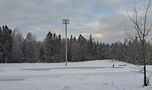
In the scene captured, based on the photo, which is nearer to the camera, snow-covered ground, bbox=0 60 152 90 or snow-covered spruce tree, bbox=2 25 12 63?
snow-covered ground, bbox=0 60 152 90

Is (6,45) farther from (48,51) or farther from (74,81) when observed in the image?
(74,81)

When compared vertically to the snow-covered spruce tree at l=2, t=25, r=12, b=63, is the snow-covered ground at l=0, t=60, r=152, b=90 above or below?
below

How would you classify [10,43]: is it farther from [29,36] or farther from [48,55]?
[29,36]

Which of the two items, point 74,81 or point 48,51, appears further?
point 48,51

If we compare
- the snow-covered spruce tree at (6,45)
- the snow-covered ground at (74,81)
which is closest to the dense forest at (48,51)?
the snow-covered spruce tree at (6,45)

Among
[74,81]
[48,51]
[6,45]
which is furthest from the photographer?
[48,51]

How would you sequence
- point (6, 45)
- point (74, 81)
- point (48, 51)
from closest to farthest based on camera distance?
point (74, 81)
point (6, 45)
point (48, 51)

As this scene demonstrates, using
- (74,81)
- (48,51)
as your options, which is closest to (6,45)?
(48,51)

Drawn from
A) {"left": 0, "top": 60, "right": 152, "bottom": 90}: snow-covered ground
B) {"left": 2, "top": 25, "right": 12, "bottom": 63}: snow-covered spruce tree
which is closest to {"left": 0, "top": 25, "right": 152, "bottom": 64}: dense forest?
{"left": 2, "top": 25, "right": 12, "bottom": 63}: snow-covered spruce tree

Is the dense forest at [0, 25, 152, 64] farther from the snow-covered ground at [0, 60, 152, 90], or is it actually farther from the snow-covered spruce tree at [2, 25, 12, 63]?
the snow-covered ground at [0, 60, 152, 90]

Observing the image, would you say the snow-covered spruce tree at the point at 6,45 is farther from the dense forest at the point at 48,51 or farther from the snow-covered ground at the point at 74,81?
the snow-covered ground at the point at 74,81

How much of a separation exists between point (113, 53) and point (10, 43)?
46.1 meters

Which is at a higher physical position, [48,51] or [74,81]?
[48,51]

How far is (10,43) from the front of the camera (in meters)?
83.2
